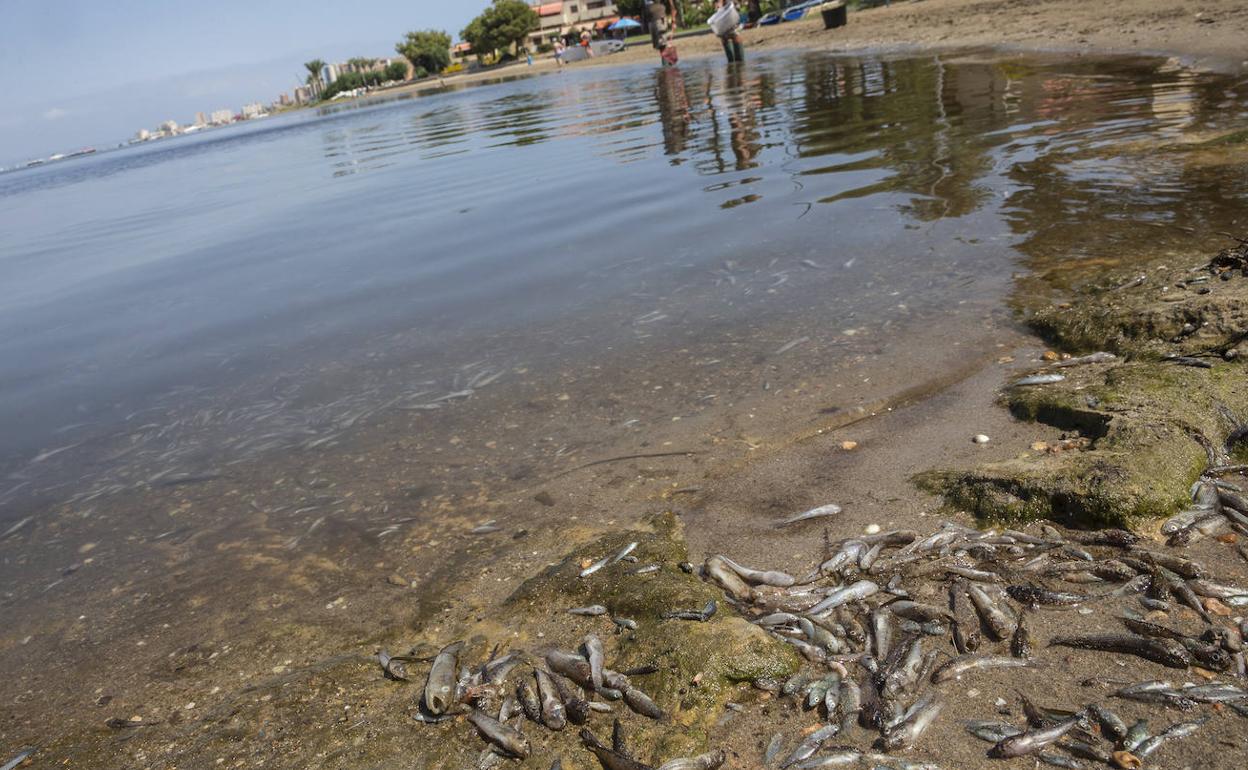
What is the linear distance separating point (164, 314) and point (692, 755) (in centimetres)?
1036

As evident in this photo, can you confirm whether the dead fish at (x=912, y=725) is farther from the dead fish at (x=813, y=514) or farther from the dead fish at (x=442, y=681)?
the dead fish at (x=442, y=681)

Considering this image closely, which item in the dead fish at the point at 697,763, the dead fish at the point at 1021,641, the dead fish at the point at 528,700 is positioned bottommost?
the dead fish at the point at 1021,641

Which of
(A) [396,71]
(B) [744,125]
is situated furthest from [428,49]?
(B) [744,125]

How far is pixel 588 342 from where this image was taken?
7945 millimetres

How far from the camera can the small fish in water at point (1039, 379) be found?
212 inches

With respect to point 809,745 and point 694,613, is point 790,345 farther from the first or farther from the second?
point 809,745

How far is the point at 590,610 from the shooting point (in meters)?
3.98

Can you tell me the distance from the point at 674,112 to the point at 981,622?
22.8 metres

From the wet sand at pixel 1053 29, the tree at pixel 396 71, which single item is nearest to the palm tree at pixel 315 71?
the tree at pixel 396 71

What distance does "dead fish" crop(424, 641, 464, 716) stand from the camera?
349 centimetres

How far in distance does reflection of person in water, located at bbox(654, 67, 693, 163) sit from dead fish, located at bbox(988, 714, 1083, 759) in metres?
15.5

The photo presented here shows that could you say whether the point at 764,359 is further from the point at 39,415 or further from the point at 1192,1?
the point at 1192,1

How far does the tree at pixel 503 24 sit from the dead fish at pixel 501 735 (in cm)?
11747

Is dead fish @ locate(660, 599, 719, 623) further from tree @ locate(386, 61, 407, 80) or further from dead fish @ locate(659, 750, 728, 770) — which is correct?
tree @ locate(386, 61, 407, 80)
